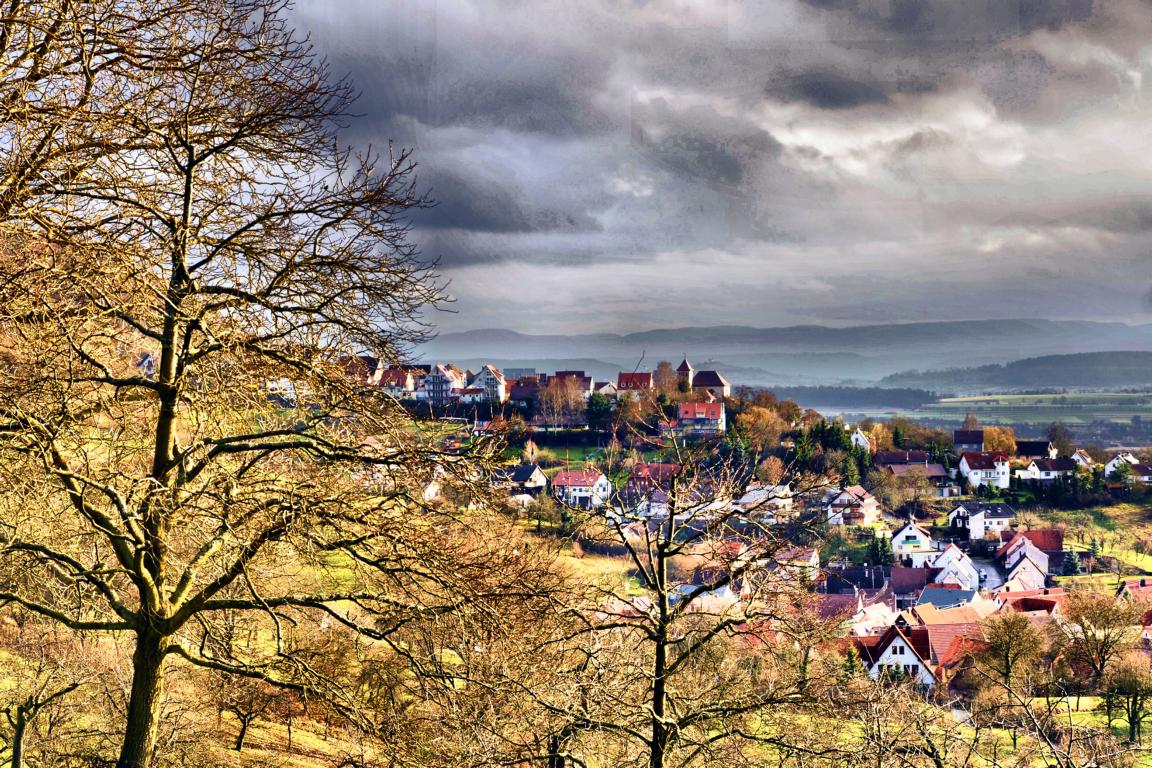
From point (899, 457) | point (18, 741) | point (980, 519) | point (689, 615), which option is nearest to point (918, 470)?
point (899, 457)

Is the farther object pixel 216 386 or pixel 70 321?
pixel 216 386

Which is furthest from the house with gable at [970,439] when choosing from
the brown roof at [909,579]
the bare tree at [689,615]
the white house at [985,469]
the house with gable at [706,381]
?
the bare tree at [689,615]

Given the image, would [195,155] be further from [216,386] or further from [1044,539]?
[1044,539]

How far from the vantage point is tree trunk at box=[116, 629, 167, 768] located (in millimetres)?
5543

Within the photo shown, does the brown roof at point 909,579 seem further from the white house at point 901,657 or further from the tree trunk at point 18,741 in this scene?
the tree trunk at point 18,741

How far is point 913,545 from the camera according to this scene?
63688 millimetres

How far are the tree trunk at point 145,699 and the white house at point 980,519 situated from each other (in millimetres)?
71722

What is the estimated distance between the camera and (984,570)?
61656 millimetres

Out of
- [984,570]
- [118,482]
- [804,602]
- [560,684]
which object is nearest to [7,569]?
[118,482]

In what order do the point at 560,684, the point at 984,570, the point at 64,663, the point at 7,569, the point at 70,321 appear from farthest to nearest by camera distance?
the point at 984,570 → the point at 64,663 → the point at 7,569 → the point at 560,684 → the point at 70,321

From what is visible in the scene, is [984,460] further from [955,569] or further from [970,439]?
[955,569]

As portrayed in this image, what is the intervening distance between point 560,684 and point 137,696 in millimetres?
2751

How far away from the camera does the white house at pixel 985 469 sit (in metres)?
82.2

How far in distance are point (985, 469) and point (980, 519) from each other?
15.0m
